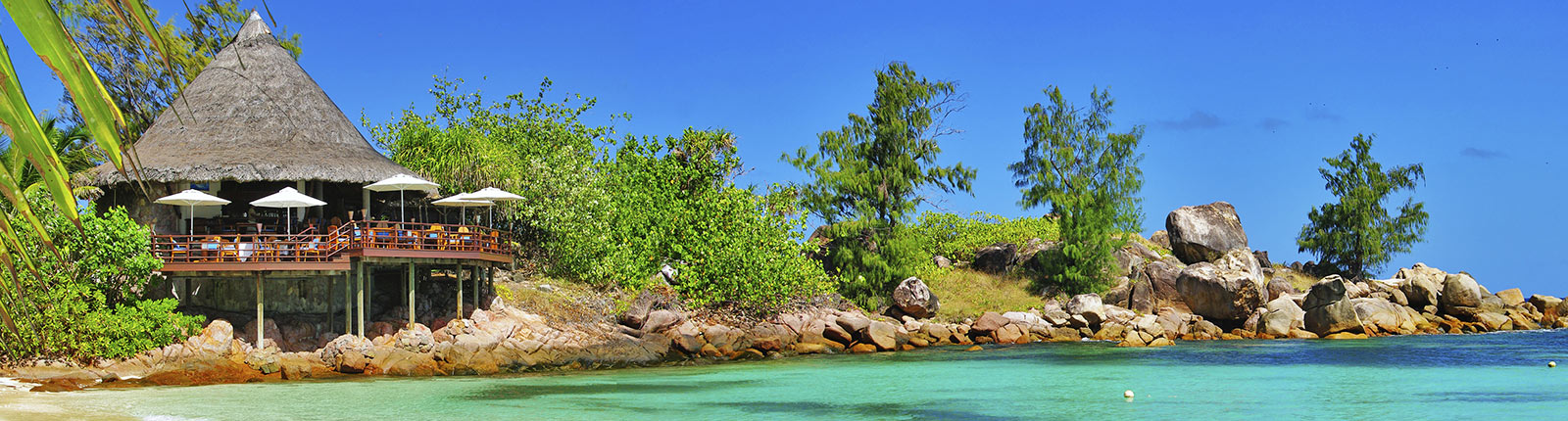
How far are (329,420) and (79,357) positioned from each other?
382 inches

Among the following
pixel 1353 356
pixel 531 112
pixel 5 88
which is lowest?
pixel 1353 356

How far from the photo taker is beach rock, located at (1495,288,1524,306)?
48938 mm

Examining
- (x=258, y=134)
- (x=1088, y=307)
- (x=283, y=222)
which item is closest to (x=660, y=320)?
(x=283, y=222)

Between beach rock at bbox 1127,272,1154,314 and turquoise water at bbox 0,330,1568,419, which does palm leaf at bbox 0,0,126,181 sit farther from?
beach rock at bbox 1127,272,1154,314

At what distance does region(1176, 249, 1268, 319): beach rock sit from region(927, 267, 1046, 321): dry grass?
212 inches

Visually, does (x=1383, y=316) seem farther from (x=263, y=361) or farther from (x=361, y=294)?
(x=263, y=361)

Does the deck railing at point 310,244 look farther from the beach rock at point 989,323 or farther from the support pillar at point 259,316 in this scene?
the beach rock at point 989,323

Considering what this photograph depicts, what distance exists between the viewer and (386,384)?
24.4 m

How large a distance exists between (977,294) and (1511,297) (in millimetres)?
22001

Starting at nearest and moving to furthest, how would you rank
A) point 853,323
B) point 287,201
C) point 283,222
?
1. point 287,201
2. point 283,222
3. point 853,323

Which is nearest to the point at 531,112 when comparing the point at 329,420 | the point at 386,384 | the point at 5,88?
the point at 386,384

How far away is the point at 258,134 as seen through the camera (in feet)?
100

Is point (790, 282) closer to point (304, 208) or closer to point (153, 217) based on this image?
point (304, 208)

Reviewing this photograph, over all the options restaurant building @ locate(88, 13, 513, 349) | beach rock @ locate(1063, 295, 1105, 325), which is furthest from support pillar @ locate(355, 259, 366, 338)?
beach rock @ locate(1063, 295, 1105, 325)
